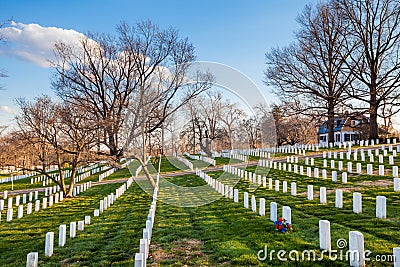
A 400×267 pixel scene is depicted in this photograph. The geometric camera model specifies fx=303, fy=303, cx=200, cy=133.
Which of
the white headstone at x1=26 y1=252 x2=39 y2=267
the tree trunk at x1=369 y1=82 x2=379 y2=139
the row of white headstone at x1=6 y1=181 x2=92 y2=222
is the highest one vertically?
the tree trunk at x1=369 y1=82 x2=379 y2=139

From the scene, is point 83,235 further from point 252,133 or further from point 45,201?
point 252,133

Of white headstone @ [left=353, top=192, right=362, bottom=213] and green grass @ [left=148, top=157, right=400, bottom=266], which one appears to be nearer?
green grass @ [left=148, top=157, right=400, bottom=266]

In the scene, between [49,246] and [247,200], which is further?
[247,200]

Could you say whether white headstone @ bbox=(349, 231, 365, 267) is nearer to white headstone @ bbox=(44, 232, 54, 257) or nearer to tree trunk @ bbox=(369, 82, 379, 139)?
white headstone @ bbox=(44, 232, 54, 257)

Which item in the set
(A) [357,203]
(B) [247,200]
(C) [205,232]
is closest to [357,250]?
(A) [357,203]

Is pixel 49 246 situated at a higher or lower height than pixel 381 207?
lower

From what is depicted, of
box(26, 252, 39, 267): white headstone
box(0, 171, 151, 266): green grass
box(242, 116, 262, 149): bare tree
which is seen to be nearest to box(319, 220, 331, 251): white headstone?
box(0, 171, 151, 266): green grass

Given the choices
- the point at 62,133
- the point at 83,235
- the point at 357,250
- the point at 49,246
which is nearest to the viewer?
the point at 357,250

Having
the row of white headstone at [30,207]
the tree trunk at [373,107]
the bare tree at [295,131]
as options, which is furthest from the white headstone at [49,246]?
the bare tree at [295,131]

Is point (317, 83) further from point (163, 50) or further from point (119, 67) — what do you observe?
point (119, 67)

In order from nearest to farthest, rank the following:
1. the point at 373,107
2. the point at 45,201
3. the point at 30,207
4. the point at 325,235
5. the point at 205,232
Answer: the point at 325,235 → the point at 205,232 → the point at 30,207 → the point at 45,201 → the point at 373,107

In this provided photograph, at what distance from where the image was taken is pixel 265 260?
477cm

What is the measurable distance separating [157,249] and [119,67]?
26.5 metres

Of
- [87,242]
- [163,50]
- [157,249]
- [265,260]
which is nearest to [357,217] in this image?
[265,260]
